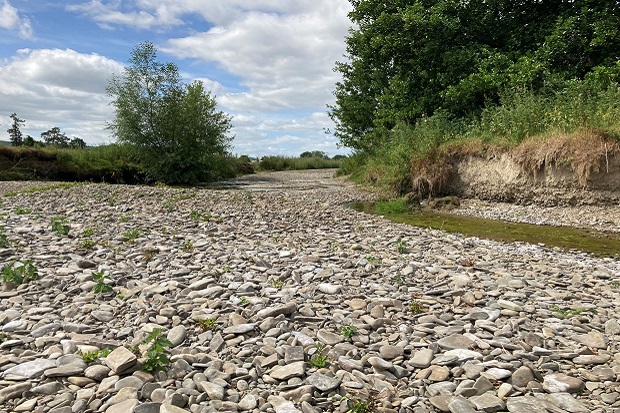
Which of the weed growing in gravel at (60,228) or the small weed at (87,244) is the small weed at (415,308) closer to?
the small weed at (87,244)

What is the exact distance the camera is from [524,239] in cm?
1045

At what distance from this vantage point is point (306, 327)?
14.6 ft

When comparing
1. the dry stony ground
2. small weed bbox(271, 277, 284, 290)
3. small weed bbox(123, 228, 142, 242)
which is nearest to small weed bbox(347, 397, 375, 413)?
the dry stony ground

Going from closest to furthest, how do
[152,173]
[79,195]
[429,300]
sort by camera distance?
[429,300] → [79,195] → [152,173]

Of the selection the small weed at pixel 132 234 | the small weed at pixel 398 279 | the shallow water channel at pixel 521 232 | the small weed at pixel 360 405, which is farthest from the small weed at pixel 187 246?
the shallow water channel at pixel 521 232

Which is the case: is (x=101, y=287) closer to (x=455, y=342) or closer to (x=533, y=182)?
(x=455, y=342)

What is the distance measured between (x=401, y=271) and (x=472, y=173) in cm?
1119

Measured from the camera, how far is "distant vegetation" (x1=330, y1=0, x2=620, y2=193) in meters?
15.0

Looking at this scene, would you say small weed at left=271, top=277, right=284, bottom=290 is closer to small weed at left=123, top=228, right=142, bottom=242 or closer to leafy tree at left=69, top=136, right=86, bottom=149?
small weed at left=123, top=228, right=142, bottom=242

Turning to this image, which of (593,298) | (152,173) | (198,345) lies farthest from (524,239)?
(152,173)

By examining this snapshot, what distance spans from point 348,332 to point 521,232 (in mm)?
9024

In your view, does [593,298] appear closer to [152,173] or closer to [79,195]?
[79,195]

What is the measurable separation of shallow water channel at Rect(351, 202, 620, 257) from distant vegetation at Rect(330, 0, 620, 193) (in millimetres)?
2973

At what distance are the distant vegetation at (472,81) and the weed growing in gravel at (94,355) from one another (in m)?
14.2
